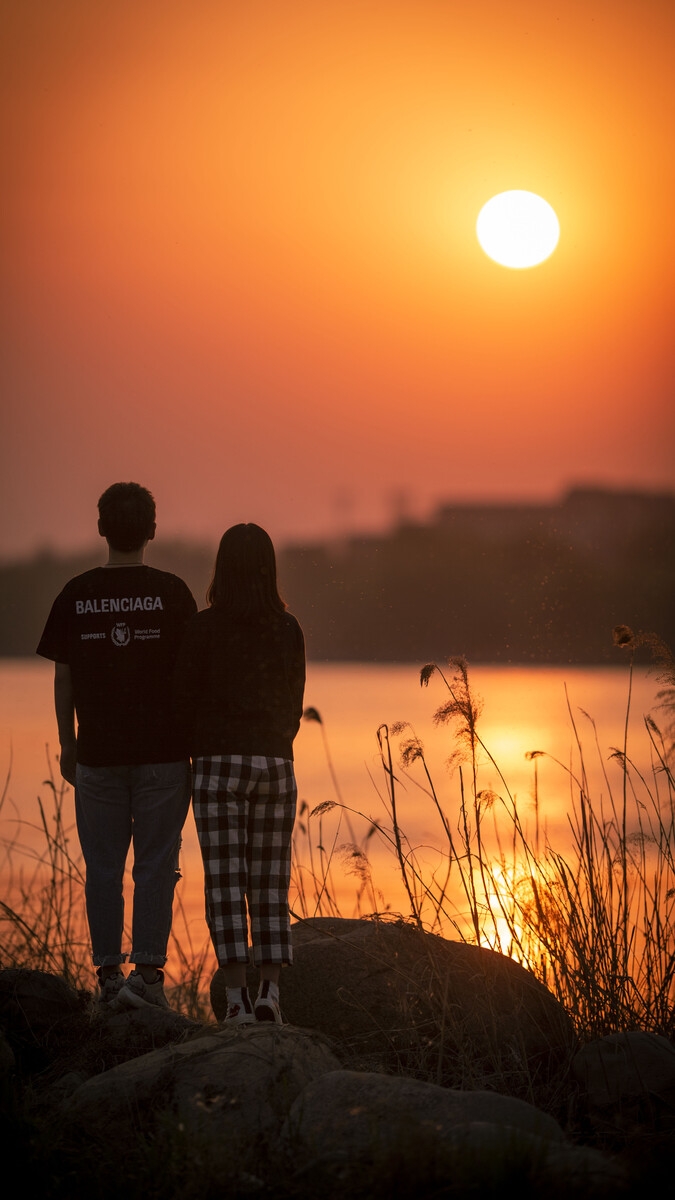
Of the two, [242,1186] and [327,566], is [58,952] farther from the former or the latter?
[242,1186]

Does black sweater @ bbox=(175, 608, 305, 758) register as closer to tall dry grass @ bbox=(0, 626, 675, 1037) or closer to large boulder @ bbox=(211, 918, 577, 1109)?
tall dry grass @ bbox=(0, 626, 675, 1037)

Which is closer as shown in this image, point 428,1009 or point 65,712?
point 428,1009

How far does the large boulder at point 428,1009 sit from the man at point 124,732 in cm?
53

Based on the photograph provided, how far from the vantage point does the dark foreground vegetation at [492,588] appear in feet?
22.1

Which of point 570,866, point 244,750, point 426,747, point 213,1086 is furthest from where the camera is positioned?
point 570,866

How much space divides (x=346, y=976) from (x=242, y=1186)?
1739 mm

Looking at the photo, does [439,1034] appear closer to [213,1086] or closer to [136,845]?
[213,1086]

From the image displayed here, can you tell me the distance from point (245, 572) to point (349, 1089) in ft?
6.16

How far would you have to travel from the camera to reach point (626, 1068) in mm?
4199

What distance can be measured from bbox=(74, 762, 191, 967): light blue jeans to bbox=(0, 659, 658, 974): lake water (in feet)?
2.20

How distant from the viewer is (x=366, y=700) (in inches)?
325

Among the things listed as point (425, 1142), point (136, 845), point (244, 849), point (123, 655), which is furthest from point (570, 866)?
point (425, 1142)

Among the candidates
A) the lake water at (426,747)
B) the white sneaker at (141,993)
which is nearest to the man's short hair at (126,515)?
the lake water at (426,747)

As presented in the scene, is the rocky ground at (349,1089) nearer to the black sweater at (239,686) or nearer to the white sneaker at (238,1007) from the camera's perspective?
the white sneaker at (238,1007)
